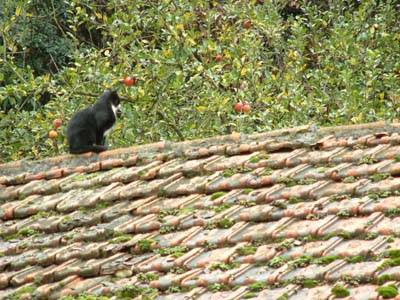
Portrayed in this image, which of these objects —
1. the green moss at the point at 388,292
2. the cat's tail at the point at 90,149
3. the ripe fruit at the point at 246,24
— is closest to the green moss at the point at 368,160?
the green moss at the point at 388,292

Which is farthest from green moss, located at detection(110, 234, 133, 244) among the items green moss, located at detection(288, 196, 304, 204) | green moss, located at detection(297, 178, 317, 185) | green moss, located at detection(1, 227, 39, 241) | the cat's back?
the cat's back

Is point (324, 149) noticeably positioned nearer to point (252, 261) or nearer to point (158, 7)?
point (252, 261)

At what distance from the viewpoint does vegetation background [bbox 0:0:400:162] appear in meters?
12.1

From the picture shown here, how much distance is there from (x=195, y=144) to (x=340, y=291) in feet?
10.0

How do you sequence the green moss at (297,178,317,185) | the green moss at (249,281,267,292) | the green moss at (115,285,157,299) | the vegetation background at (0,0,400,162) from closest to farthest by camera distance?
the green moss at (249,281,267,292), the green moss at (115,285,157,299), the green moss at (297,178,317,185), the vegetation background at (0,0,400,162)

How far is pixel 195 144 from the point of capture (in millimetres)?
8180

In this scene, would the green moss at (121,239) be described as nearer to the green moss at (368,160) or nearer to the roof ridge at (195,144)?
the roof ridge at (195,144)

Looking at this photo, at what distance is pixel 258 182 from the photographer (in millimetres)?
7133

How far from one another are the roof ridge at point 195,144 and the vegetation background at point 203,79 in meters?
2.95

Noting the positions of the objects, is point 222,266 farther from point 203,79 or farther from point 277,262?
point 203,79

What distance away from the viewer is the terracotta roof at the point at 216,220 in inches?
227

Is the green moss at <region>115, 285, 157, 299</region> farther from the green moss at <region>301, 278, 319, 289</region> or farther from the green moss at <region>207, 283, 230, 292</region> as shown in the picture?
the green moss at <region>301, 278, 319, 289</region>

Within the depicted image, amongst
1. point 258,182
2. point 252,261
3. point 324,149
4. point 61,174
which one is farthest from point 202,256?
point 61,174

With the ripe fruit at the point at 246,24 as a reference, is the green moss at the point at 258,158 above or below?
below
